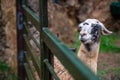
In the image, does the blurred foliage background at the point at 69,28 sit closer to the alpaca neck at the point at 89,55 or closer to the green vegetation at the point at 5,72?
the green vegetation at the point at 5,72

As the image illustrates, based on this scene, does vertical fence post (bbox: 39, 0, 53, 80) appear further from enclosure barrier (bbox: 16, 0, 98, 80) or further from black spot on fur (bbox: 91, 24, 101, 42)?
black spot on fur (bbox: 91, 24, 101, 42)

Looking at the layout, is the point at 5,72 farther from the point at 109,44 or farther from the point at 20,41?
the point at 109,44

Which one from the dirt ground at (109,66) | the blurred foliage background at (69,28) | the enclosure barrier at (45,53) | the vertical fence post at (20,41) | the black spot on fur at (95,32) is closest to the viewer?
the enclosure barrier at (45,53)

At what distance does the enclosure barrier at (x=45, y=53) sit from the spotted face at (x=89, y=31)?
0.59 metres

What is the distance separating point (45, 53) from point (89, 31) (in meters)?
1.81

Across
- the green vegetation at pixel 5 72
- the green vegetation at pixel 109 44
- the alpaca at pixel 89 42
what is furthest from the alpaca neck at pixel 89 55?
the green vegetation at pixel 109 44

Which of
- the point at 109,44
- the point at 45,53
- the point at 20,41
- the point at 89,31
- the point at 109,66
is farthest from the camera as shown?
the point at 109,44

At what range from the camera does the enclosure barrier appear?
4.23ft

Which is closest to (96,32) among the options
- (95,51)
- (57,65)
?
(95,51)

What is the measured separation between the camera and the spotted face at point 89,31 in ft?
12.7

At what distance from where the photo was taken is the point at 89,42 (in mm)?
3988

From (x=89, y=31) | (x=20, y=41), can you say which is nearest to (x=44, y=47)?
(x=20, y=41)

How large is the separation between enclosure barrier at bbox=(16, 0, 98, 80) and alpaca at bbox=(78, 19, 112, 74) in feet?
1.94

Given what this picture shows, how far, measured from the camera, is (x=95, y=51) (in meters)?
4.04
